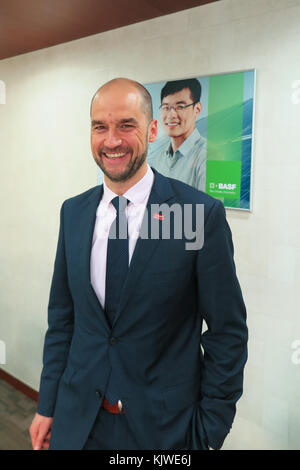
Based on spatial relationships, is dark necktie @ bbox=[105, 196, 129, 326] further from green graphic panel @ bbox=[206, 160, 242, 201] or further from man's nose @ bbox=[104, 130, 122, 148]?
green graphic panel @ bbox=[206, 160, 242, 201]

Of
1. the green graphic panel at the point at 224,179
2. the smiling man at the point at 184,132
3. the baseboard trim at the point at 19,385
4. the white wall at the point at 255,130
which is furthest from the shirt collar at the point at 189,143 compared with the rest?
the baseboard trim at the point at 19,385

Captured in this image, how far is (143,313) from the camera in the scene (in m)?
1.11

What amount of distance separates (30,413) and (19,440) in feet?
1.26

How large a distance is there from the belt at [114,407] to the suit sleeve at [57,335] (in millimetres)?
231

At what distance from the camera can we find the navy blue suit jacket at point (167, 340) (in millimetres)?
1114

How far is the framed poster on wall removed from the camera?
1.98 meters

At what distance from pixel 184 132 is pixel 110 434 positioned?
4.99ft

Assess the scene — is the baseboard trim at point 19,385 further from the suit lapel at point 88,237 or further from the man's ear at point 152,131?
the man's ear at point 152,131

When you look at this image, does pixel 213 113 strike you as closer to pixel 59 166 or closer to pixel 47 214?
pixel 59 166

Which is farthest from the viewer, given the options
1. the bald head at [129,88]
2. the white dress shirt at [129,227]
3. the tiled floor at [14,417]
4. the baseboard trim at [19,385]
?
the baseboard trim at [19,385]

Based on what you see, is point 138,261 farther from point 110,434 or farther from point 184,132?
point 184,132

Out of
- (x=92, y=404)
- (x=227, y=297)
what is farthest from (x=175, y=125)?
(x=92, y=404)

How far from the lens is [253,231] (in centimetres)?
203

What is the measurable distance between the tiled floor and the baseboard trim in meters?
0.03
